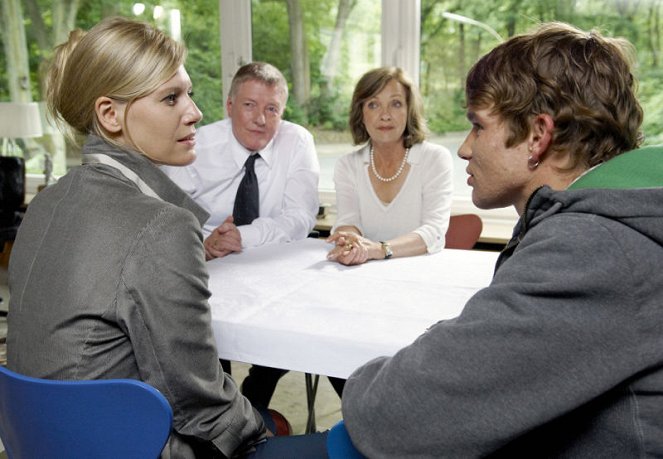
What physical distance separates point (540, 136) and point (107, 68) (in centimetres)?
81

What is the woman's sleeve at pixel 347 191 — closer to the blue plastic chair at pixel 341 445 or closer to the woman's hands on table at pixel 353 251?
the woman's hands on table at pixel 353 251

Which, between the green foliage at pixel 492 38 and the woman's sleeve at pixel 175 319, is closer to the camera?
the woman's sleeve at pixel 175 319

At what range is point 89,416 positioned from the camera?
1.03 meters

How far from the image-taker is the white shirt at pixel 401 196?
8.68 ft

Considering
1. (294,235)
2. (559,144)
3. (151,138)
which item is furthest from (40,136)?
(559,144)

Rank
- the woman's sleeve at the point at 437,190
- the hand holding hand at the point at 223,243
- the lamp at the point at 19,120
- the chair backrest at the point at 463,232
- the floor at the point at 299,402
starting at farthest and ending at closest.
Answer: the lamp at the point at 19,120 < the chair backrest at the point at 463,232 < the floor at the point at 299,402 < the woman's sleeve at the point at 437,190 < the hand holding hand at the point at 223,243

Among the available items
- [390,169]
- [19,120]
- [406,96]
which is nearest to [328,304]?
[390,169]

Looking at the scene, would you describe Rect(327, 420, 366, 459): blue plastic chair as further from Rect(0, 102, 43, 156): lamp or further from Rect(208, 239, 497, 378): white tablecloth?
Rect(0, 102, 43, 156): lamp

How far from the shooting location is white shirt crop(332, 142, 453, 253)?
8.68 feet

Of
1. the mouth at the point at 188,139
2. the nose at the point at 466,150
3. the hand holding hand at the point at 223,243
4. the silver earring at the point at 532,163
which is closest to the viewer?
the silver earring at the point at 532,163

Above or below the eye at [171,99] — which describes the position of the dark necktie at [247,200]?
below

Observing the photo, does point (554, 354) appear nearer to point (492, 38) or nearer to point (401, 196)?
point (401, 196)

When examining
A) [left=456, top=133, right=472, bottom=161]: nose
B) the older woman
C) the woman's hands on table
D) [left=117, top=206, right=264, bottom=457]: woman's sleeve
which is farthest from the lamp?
[left=456, top=133, right=472, bottom=161]: nose

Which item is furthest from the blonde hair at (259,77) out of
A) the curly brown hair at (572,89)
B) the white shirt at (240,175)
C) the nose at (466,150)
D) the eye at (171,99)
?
the curly brown hair at (572,89)
